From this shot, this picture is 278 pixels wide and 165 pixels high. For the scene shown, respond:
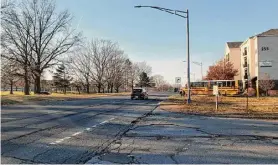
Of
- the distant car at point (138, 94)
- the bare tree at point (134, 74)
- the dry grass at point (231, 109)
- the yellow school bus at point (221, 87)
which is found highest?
the bare tree at point (134, 74)

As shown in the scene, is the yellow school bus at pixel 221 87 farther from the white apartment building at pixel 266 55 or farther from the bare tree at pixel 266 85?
the white apartment building at pixel 266 55

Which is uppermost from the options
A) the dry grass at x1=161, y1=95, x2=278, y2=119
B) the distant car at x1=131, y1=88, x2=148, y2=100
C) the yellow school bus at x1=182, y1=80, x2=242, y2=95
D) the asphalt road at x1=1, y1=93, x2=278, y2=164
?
the yellow school bus at x1=182, y1=80, x2=242, y2=95

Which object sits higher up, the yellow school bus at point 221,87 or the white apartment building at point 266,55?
the white apartment building at point 266,55

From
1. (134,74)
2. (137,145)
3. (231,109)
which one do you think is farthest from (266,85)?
(134,74)

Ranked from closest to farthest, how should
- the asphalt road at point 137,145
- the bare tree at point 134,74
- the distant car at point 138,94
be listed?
the asphalt road at point 137,145
the distant car at point 138,94
the bare tree at point 134,74

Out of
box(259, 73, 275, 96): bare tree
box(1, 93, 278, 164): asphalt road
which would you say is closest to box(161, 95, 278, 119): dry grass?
box(1, 93, 278, 164): asphalt road

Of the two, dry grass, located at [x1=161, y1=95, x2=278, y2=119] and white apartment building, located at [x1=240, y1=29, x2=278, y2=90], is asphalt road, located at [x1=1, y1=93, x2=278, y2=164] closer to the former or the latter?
dry grass, located at [x1=161, y1=95, x2=278, y2=119]

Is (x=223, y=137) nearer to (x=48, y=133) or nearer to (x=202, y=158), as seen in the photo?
(x=202, y=158)

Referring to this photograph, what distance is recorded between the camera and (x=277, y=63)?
230 ft

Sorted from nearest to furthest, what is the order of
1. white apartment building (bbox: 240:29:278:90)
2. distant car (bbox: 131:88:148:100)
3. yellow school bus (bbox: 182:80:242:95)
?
1. distant car (bbox: 131:88:148:100)
2. yellow school bus (bbox: 182:80:242:95)
3. white apartment building (bbox: 240:29:278:90)

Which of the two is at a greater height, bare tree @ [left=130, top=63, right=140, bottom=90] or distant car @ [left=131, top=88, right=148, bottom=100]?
bare tree @ [left=130, top=63, right=140, bottom=90]

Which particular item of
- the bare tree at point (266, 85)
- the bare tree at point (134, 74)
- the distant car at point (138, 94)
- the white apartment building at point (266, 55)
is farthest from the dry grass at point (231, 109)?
the bare tree at point (134, 74)

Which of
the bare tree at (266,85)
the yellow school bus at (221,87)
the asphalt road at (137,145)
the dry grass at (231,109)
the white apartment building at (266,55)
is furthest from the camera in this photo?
the white apartment building at (266,55)

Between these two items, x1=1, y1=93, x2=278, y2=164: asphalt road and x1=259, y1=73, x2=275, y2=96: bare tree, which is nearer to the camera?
x1=1, y1=93, x2=278, y2=164: asphalt road
